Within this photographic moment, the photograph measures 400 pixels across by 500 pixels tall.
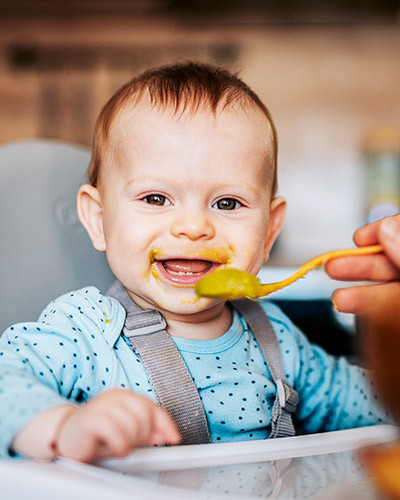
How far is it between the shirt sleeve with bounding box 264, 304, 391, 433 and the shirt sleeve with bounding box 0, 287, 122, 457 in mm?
274

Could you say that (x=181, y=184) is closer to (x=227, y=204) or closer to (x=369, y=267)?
(x=227, y=204)

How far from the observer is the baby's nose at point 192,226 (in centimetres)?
64

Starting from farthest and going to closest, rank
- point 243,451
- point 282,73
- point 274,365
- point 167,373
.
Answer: point 282,73 < point 274,365 < point 167,373 < point 243,451

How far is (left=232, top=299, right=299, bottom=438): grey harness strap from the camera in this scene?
705 mm

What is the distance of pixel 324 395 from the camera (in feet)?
2.67

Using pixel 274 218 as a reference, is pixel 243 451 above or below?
below

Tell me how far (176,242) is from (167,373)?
0.45ft

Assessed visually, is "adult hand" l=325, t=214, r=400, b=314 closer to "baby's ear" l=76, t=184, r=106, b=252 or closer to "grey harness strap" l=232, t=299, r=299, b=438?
"grey harness strap" l=232, t=299, r=299, b=438

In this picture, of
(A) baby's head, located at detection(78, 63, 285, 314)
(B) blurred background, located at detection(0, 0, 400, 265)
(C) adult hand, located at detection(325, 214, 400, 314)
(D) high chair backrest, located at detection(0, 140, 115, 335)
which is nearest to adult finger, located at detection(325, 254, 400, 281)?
(C) adult hand, located at detection(325, 214, 400, 314)

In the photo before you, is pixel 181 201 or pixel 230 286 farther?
pixel 181 201

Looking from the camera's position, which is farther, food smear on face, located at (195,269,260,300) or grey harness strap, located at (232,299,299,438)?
grey harness strap, located at (232,299,299,438)

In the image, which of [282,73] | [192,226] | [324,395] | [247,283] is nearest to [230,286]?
[247,283]

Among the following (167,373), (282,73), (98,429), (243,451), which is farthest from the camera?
(282,73)

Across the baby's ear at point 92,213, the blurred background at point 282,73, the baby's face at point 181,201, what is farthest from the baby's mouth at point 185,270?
the blurred background at point 282,73
